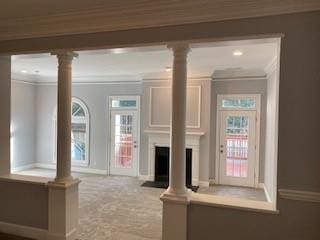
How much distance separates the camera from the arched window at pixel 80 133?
7.25m

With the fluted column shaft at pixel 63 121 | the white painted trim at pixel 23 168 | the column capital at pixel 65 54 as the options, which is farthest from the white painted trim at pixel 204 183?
the white painted trim at pixel 23 168

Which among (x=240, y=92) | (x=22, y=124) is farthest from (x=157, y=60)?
(x=22, y=124)

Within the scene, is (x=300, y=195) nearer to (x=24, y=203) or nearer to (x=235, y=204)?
(x=235, y=204)

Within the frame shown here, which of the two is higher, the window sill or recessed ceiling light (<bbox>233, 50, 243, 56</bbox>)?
recessed ceiling light (<bbox>233, 50, 243, 56</bbox>)

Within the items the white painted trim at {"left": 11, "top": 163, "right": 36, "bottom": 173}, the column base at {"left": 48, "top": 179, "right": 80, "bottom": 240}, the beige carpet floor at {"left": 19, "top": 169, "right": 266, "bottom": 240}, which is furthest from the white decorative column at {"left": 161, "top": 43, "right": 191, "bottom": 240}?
the white painted trim at {"left": 11, "top": 163, "right": 36, "bottom": 173}

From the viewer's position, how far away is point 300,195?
7.37 feet

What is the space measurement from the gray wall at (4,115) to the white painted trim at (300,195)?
3.55 m

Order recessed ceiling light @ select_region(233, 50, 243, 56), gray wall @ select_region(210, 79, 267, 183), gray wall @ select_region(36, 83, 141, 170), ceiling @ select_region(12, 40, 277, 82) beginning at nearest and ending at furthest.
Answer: ceiling @ select_region(12, 40, 277, 82)
recessed ceiling light @ select_region(233, 50, 243, 56)
gray wall @ select_region(210, 79, 267, 183)
gray wall @ select_region(36, 83, 141, 170)

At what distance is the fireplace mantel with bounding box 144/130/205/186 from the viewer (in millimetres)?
5945

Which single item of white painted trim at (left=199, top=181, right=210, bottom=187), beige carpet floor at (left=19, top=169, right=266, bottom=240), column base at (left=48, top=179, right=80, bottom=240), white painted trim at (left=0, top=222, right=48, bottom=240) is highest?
column base at (left=48, top=179, right=80, bottom=240)

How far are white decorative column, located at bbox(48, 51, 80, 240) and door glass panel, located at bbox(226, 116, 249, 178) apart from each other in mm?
4066

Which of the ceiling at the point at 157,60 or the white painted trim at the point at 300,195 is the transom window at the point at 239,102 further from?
the white painted trim at the point at 300,195

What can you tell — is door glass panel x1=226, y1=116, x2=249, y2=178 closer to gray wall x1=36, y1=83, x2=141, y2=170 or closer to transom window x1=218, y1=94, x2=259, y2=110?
transom window x1=218, y1=94, x2=259, y2=110

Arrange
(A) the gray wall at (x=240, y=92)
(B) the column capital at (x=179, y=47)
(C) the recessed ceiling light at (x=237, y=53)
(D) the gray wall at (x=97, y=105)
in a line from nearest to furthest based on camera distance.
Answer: (B) the column capital at (x=179, y=47)
(C) the recessed ceiling light at (x=237, y=53)
(A) the gray wall at (x=240, y=92)
(D) the gray wall at (x=97, y=105)
